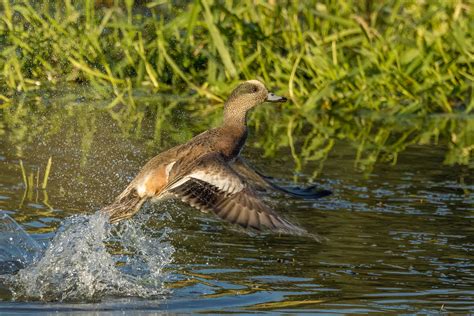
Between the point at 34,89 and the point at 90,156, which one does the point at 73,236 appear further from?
the point at 34,89

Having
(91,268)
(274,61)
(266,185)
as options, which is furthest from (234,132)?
(274,61)

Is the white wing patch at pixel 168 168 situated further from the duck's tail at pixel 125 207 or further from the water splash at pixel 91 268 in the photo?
the water splash at pixel 91 268

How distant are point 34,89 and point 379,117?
3104 mm

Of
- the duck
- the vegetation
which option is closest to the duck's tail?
the duck

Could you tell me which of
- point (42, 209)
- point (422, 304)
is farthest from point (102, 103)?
point (422, 304)

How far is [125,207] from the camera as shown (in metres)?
6.40

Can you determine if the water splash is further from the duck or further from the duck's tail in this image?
the duck

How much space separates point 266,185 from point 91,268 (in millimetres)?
988

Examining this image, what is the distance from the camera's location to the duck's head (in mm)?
6785

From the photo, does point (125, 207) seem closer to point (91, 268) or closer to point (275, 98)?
point (91, 268)

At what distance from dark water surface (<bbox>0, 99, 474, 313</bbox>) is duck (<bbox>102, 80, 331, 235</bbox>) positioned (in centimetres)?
30

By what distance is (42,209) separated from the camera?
25.0ft

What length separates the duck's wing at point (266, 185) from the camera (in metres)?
6.19

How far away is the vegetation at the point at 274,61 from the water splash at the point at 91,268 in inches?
172
